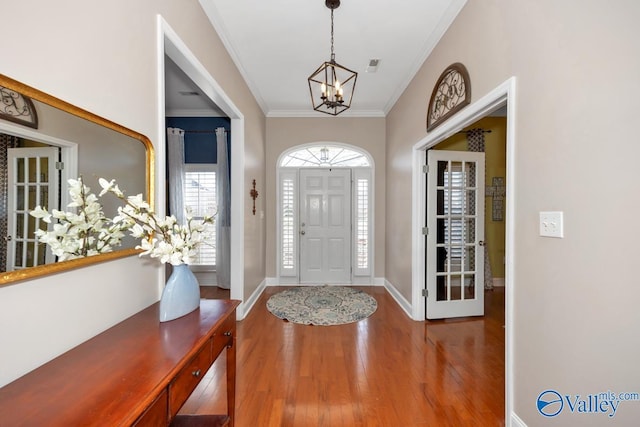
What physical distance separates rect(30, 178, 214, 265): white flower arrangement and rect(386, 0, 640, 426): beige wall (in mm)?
1746

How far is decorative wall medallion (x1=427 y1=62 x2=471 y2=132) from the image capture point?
2.18m

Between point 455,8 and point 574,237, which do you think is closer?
point 574,237

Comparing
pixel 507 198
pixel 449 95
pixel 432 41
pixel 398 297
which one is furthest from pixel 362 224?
pixel 507 198

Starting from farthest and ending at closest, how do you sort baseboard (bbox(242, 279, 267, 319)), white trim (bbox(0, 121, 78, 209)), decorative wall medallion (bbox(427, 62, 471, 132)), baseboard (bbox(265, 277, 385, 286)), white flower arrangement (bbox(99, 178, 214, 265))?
baseboard (bbox(265, 277, 385, 286)), baseboard (bbox(242, 279, 267, 319)), decorative wall medallion (bbox(427, 62, 471, 132)), white flower arrangement (bbox(99, 178, 214, 265)), white trim (bbox(0, 121, 78, 209))

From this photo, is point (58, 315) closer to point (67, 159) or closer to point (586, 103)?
point (67, 159)

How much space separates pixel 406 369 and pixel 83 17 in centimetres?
292

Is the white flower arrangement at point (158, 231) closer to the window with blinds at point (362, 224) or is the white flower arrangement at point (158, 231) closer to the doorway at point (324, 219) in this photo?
the doorway at point (324, 219)

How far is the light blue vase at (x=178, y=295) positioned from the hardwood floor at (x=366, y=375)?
944mm

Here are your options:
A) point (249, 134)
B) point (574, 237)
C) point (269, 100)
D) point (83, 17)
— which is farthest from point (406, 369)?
point (269, 100)

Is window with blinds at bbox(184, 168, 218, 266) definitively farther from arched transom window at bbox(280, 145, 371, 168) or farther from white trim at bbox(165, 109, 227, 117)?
arched transom window at bbox(280, 145, 371, 168)

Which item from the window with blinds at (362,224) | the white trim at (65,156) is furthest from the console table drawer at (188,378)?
the window with blinds at (362,224)

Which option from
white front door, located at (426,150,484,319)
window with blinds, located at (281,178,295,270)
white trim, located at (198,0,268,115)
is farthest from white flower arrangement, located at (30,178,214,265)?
window with blinds, located at (281,178,295,270)

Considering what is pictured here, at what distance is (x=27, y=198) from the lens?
2.98 feet

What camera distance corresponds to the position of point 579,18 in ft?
3.97
